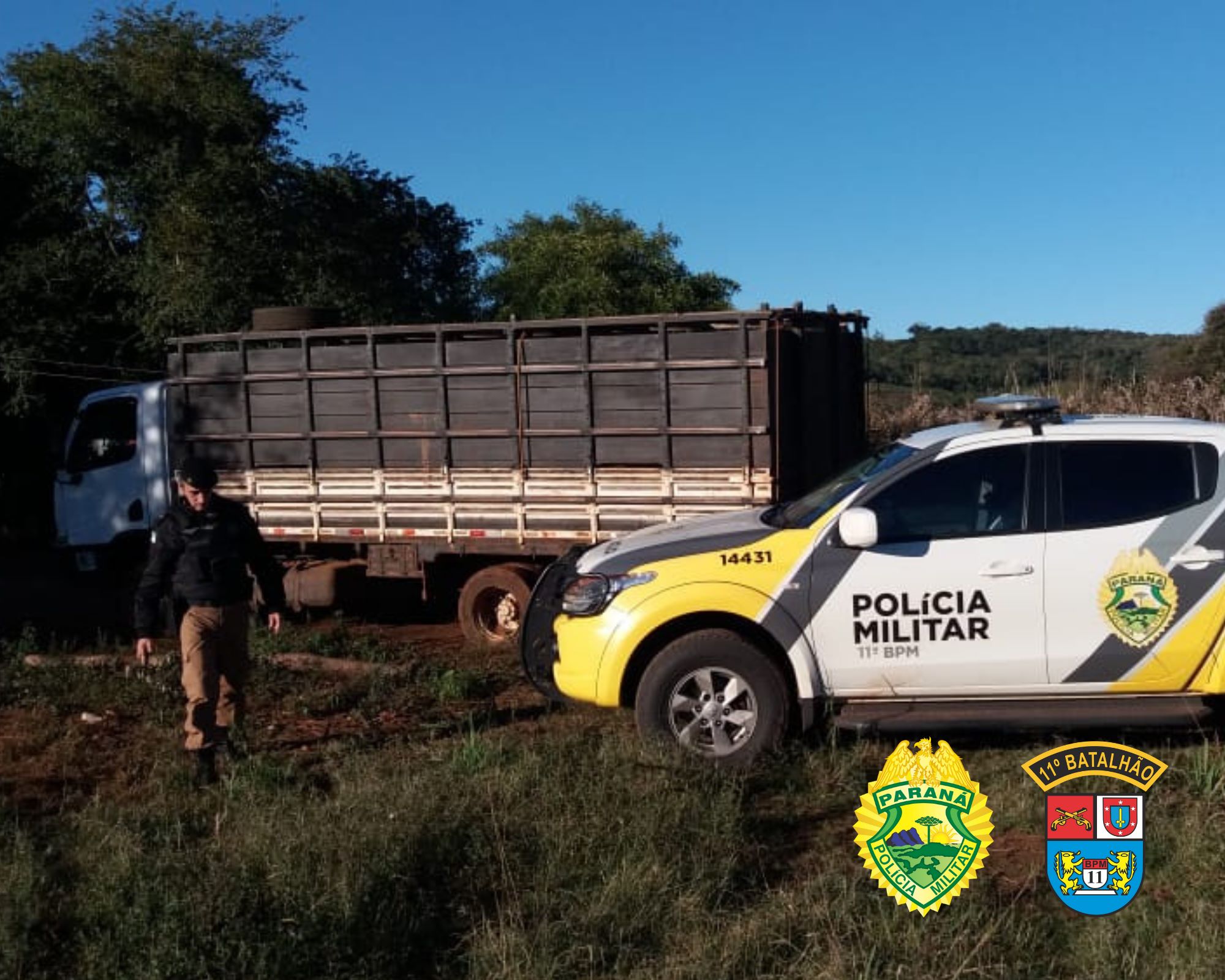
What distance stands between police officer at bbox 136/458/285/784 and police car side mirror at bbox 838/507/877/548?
3171 mm

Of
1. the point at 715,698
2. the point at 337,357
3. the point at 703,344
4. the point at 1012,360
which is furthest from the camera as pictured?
the point at 1012,360

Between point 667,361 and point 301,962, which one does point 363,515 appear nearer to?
point 667,361

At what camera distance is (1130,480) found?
227 inches

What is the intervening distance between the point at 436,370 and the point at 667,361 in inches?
77.4

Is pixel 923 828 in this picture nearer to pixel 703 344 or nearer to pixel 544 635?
pixel 544 635

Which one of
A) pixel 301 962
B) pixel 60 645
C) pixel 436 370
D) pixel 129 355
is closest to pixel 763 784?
pixel 301 962

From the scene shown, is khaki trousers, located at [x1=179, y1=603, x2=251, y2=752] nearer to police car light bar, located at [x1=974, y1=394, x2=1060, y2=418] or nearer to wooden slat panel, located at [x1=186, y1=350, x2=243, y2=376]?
police car light bar, located at [x1=974, y1=394, x2=1060, y2=418]

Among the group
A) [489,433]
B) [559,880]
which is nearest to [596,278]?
[489,433]

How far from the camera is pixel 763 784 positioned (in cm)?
566

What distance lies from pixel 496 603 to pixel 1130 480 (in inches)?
211

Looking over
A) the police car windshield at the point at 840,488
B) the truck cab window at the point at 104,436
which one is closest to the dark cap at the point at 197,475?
the police car windshield at the point at 840,488

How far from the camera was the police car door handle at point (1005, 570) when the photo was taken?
18.6ft

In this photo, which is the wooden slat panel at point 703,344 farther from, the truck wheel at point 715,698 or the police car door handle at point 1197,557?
the police car door handle at point 1197,557

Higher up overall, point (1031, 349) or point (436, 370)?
point (1031, 349)
